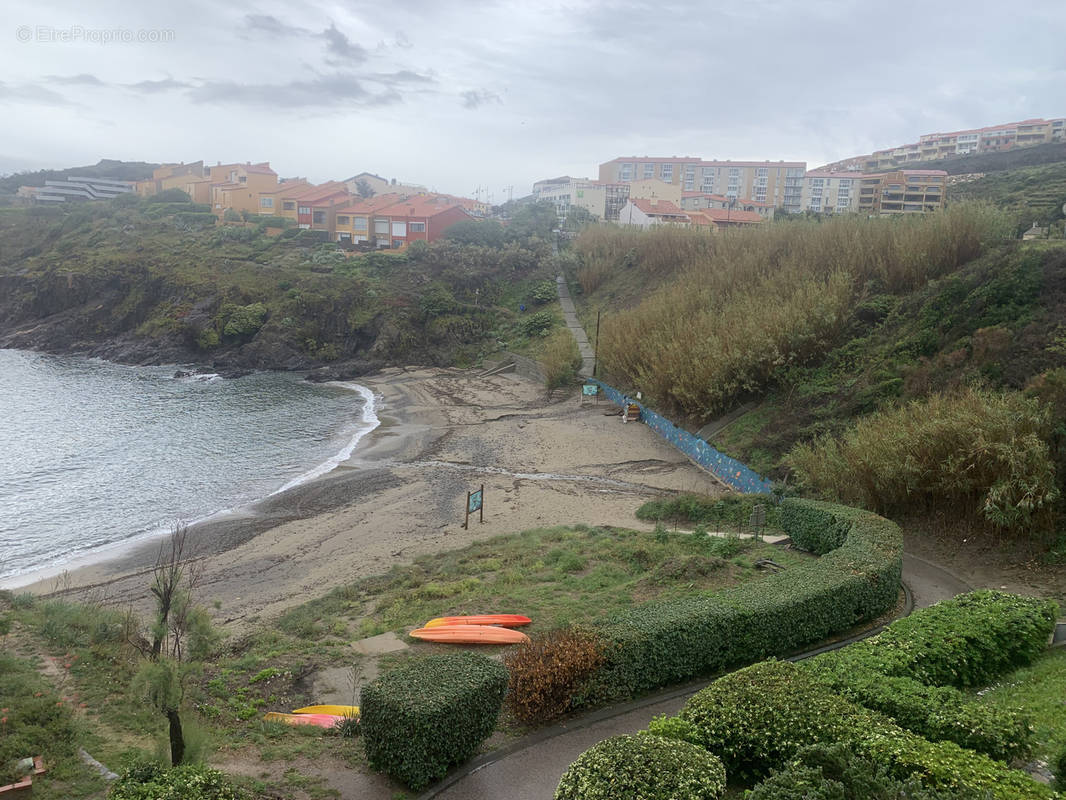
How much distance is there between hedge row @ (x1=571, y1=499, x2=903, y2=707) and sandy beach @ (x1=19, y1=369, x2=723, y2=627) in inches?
344

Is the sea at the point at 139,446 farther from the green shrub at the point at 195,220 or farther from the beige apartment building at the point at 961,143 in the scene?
the beige apartment building at the point at 961,143

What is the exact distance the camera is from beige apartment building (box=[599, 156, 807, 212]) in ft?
350

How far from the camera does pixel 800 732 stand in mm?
7883

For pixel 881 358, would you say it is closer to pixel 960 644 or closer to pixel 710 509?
pixel 710 509

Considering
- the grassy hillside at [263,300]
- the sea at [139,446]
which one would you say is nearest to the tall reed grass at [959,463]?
the sea at [139,446]

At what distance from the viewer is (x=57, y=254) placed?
74.3m

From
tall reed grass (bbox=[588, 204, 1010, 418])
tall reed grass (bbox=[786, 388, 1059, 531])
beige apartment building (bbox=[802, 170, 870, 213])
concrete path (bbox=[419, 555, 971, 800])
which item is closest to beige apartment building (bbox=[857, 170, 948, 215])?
beige apartment building (bbox=[802, 170, 870, 213])

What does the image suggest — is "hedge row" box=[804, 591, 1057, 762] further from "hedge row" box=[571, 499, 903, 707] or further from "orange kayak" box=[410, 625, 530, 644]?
"orange kayak" box=[410, 625, 530, 644]

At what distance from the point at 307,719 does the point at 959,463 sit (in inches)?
612

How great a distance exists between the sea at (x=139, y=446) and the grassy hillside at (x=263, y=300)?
5.69 metres

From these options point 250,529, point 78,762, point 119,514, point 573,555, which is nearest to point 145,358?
point 119,514

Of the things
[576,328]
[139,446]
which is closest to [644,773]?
[139,446]

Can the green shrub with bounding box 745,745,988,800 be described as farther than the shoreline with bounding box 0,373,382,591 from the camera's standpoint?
No

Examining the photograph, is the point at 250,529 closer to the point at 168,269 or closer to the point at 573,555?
the point at 573,555
